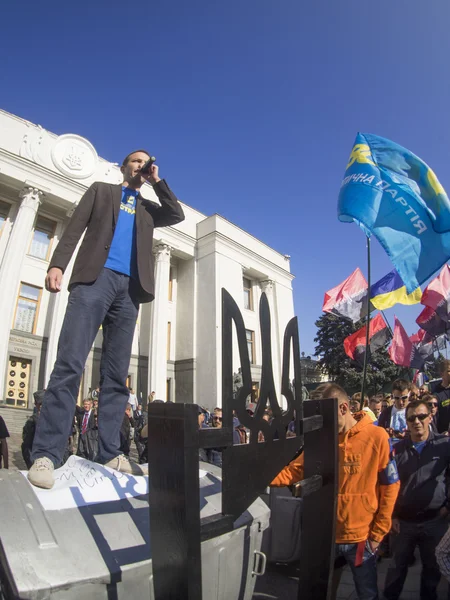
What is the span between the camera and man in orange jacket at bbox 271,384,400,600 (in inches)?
99.3

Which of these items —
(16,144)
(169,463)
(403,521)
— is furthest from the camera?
(16,144)

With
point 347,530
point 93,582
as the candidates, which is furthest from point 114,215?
point 347,530

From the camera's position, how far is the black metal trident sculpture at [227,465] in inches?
32.3

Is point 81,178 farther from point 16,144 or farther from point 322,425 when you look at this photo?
point 322,425

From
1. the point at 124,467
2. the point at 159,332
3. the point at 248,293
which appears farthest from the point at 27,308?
the point at 124,467

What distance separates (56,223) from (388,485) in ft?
74.9

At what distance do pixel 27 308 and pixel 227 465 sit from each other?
21.4 meters

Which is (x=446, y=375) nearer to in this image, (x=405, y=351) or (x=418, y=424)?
(x=418, y=424)

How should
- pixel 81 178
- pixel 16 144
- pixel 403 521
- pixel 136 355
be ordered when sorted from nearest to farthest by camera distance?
pixel 403 521 → pixel 16 144 → pixel 81 178 → pixel 136 355

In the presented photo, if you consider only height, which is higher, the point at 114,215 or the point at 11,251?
the point at 11,251

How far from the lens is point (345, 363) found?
35375 millimetres

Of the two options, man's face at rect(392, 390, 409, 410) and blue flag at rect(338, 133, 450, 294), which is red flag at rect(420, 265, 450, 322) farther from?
man's face at rect(392, 390, 409, 410)

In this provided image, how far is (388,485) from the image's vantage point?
2670 mm

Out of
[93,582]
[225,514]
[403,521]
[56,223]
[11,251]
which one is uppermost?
[56,223]
